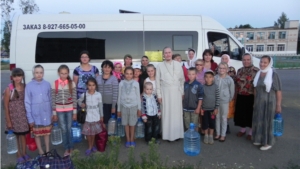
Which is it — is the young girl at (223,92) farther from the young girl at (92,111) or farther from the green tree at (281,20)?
the green tree at (281,20)

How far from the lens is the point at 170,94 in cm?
503

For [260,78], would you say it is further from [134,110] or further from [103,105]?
[103,105]

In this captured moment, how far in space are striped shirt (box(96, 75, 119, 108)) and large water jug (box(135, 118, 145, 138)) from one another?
0.72 metres

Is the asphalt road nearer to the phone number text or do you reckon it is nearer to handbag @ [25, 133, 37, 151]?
handbag @ [25, 133, 37, 151]

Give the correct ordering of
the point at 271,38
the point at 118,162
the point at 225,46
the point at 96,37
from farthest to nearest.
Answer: the point at 271,38 → the point at 225,46 → the point at 96,37 → the point at 118,162

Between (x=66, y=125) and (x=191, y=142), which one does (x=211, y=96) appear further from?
(x=66, y=125)

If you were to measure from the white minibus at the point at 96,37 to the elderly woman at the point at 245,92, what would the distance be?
2486 millimetres

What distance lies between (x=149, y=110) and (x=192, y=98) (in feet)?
2.97


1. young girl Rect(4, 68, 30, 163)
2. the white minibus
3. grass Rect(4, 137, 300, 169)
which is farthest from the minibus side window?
young girl Rect(4, 68, 30, 163)

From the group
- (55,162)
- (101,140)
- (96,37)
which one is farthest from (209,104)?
(96,37)

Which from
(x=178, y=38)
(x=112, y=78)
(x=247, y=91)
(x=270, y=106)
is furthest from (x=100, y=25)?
(x=270, y=106)

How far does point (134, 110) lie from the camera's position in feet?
15.8

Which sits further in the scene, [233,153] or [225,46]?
[225,46]

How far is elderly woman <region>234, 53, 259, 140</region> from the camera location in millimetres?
5062
